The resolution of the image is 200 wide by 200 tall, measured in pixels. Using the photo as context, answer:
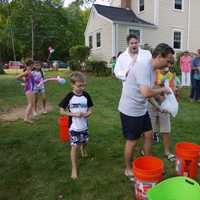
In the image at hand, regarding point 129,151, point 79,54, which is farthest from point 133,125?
point 79,54

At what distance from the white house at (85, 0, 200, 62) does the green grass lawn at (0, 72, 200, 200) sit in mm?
15251

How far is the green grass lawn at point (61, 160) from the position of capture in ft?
12.8

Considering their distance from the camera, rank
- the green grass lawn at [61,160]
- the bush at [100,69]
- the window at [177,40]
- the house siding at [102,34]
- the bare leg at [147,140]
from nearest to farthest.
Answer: the green grass lawn at [61,160]
the bare leg at [147,140]
the bush at [100,69]
the house siding at [102,34]
the window at [177,40]

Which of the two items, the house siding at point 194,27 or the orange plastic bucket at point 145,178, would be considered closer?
the orange plastic bucket at point 145,178

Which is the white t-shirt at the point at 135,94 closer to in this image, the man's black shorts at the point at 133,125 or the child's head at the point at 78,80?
the man's black shorts at the point at 133,125

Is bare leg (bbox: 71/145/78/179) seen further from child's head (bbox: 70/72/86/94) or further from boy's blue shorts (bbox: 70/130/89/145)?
child's head (bbox: 70/72/86/94)

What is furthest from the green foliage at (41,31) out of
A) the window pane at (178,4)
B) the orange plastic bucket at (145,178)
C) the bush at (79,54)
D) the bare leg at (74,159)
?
the orange plastic bucket at (145,178)

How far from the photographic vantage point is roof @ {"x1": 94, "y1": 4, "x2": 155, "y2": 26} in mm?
23031

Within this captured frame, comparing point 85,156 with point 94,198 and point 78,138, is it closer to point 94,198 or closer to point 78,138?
point 78,138

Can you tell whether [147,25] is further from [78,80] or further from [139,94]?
[139,94]

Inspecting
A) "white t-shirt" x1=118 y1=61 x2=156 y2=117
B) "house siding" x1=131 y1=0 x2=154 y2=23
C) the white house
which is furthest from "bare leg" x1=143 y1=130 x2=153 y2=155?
"house siding" x1=131 y1=0 x2=154 y2=23

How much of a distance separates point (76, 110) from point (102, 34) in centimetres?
2060

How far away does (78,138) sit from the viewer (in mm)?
4352

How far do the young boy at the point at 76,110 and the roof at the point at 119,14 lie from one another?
19.0 metres
